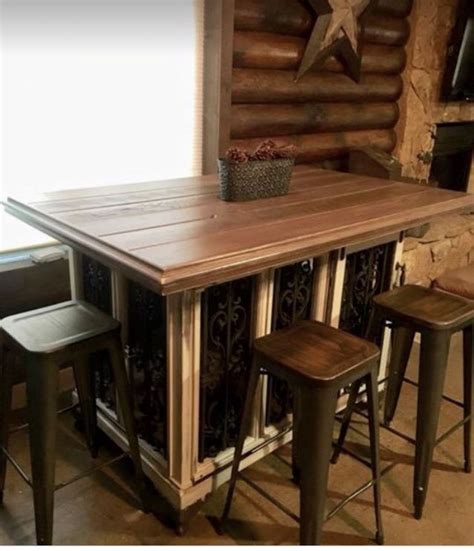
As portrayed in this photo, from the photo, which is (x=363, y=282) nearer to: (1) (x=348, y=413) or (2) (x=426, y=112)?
(1) (x=348, y=413)

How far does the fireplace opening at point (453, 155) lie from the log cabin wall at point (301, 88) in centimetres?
57

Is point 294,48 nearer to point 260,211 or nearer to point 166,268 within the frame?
point 260,211

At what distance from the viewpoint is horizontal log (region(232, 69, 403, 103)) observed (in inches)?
109

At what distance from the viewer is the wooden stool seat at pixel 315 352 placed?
1.50 metres

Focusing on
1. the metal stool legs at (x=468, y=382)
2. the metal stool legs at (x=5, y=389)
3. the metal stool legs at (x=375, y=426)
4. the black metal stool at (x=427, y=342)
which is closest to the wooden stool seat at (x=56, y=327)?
the metal stool legs at (x=5, y=389)

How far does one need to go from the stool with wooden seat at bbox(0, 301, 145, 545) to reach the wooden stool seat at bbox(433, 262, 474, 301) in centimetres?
274

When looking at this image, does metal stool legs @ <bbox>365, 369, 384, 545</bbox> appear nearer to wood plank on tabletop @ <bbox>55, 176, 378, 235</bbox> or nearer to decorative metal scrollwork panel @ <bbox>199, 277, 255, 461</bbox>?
decorative metal scrollwork panel @ <bbox>199, 277, 255, 461</bbox>

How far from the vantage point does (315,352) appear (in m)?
1.60

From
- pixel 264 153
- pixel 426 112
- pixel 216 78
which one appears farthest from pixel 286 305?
pixel 426 112

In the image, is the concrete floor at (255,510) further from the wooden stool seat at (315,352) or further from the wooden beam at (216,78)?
the wooden beam at (216,78)

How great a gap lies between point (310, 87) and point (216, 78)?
2.31 feet

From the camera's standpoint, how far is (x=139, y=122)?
100 inches

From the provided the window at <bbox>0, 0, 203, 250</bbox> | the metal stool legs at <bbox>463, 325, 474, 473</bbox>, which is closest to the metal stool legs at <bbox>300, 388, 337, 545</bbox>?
the metal stool legs at <bbox>463, 325, 474, 473</bbox>

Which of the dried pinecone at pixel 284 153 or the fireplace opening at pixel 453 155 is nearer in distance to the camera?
the dried pinecone at pixel 284 153
